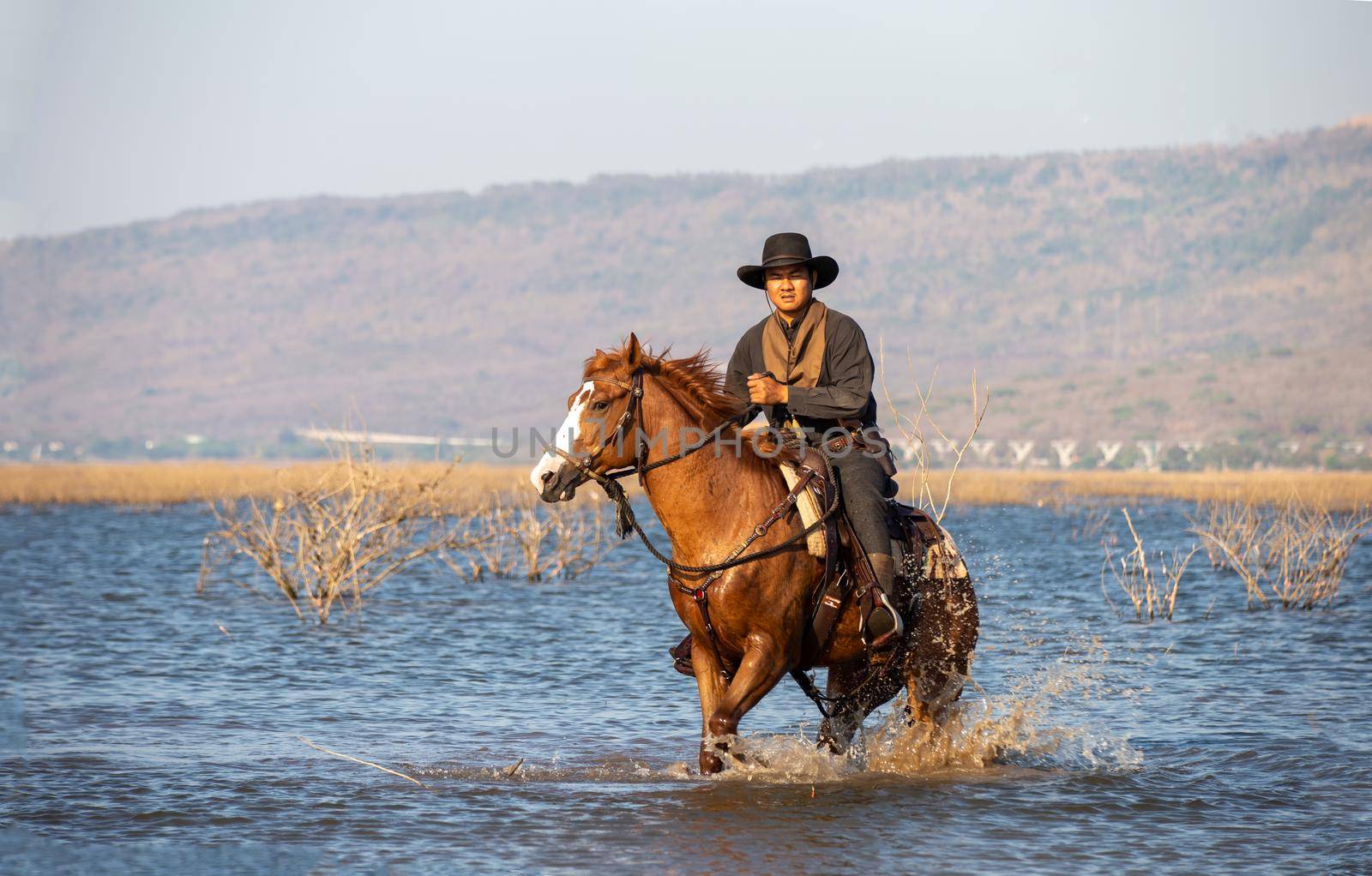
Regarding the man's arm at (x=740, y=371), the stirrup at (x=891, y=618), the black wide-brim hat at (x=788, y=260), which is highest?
the black wide-brim hat at (x=788, y=260)

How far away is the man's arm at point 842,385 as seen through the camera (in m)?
8.30

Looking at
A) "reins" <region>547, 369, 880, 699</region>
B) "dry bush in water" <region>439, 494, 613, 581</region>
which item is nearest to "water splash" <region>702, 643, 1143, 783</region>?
"reins" <region>547, 369, 880, 699</region>

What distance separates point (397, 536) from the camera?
18125 mm

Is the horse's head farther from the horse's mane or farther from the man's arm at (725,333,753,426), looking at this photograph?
the man's arm at (725,333,753,426)

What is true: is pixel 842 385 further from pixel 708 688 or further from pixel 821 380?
pixel 708 688

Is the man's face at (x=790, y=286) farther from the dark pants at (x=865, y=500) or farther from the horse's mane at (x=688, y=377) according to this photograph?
the dark pants at (x=865, y=500)

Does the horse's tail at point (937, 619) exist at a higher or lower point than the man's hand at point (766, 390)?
lower

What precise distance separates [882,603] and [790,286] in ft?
6.04

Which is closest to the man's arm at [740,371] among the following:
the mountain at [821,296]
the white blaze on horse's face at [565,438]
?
the white blaze on horse's face at [565,438]

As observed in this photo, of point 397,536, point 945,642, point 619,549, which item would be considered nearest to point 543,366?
point 619,549

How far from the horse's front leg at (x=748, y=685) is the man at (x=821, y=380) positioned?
673mm

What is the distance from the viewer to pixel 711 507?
8062mm

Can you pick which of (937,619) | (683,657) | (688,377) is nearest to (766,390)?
(688,377)

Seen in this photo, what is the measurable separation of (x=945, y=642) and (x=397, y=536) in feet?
33.5
